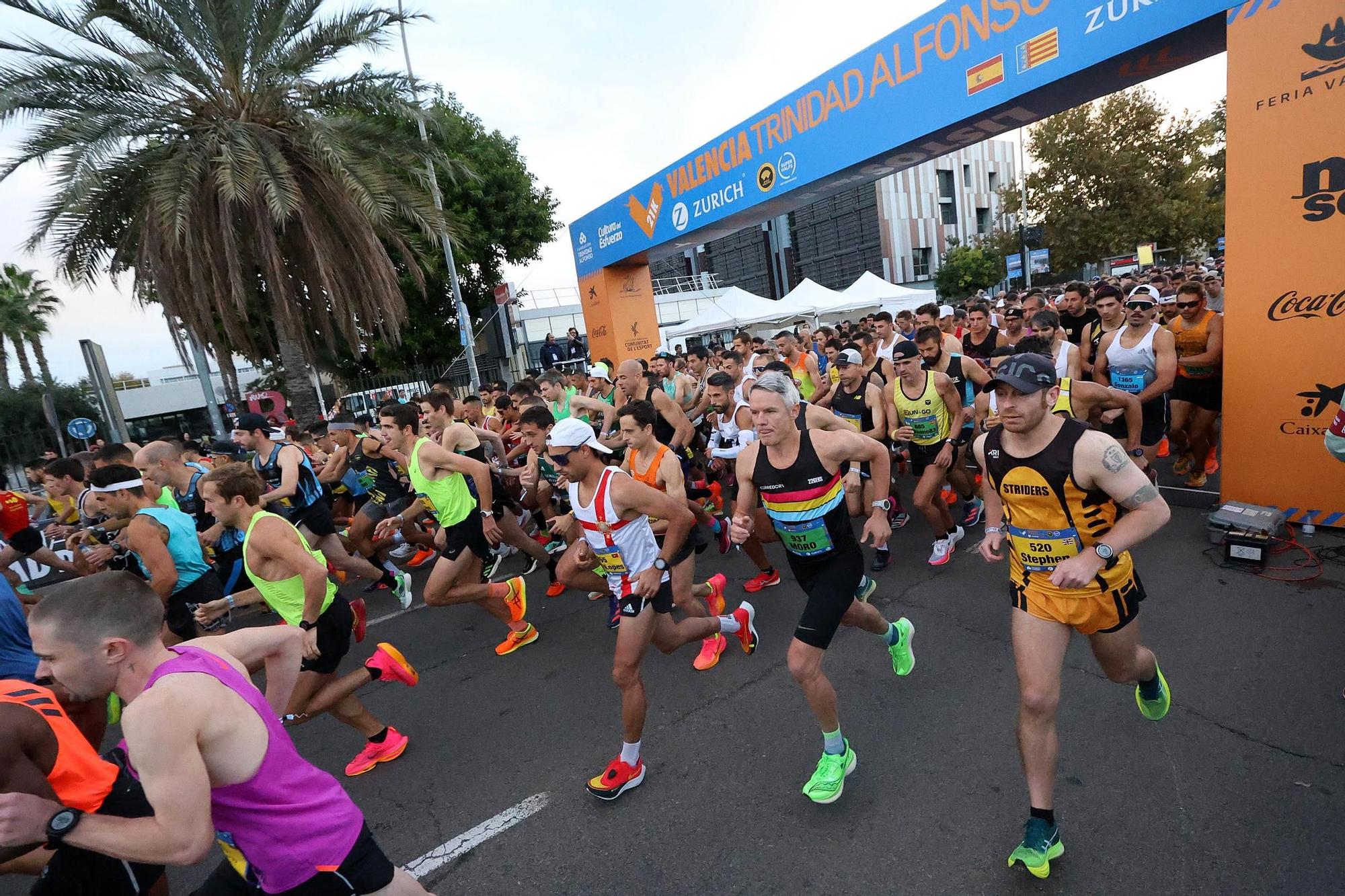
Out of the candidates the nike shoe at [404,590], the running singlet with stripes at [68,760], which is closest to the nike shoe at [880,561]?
the nike shoe at [404,590]

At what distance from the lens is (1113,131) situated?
2470cm

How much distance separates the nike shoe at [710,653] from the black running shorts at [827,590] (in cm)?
126

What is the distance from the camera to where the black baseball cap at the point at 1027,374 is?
260cm

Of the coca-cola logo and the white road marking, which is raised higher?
the coca-cola logo

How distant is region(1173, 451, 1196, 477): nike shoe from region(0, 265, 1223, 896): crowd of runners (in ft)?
0.08

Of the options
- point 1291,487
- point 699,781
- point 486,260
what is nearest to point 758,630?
point 699,781

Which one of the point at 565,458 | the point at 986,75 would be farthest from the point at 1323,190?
the point at 565,458

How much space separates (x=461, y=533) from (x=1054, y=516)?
4.27m

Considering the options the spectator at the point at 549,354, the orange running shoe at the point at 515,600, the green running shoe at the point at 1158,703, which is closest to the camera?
the green running shoe at the point at 1158,703

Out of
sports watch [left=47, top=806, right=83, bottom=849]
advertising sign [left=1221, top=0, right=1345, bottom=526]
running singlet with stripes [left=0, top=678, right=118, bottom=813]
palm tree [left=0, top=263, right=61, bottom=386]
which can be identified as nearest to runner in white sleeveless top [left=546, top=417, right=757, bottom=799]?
running singlet with stripes [left=0, top=678, right=118, bottom=813]

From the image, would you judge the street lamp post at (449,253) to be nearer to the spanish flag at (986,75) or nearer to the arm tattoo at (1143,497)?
the spanish flag at (986,75)

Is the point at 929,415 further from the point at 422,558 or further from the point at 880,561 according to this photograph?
the point at 422,558

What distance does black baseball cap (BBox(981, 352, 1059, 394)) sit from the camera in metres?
2.60

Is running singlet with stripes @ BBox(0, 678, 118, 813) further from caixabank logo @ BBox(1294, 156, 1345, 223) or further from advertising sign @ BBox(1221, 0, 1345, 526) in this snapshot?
caixabank logo @ BBox(1294, 156, 1345, 223)
